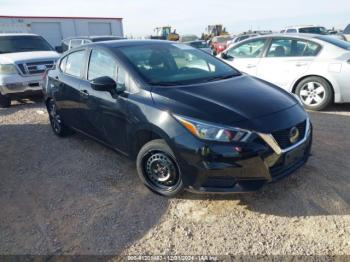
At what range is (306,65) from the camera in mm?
6301

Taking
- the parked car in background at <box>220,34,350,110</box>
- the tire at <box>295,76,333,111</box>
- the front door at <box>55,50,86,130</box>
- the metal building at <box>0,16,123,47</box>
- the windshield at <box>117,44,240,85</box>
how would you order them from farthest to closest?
the metal building at <box>0,16,123,47</box>, the tire at <box>295,76,333,111</box>, the parked car in background at <box>220,34,350,110</box>, the front door at <box>55,50,86,130</box>, the windshield at <box>117,44,240,85</box>

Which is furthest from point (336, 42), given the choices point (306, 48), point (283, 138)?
point (283, 138)

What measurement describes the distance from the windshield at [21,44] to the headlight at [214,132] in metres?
7.79

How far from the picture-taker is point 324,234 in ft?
9.23

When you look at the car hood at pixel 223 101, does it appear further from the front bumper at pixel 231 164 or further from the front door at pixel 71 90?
the front door at pixel 71 90

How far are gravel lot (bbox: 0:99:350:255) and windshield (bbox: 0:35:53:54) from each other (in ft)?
18.4

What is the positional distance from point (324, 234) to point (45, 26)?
81.4 feet

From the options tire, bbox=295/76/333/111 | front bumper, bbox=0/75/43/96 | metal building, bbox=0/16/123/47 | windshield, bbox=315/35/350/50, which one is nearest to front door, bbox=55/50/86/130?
front bumper, bbox=0/75/43/96

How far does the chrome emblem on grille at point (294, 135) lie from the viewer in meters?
3.09

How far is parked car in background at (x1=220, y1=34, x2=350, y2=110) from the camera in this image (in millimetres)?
6027

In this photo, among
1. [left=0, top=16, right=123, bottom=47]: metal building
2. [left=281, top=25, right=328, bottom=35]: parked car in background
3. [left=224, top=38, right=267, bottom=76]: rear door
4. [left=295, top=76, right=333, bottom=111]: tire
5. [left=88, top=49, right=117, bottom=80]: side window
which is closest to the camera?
[left=88, top=49, right=117, bottom=80]: side window

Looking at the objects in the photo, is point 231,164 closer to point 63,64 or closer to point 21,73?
point 63,64

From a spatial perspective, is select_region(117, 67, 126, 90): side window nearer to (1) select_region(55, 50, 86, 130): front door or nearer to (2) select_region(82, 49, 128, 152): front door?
(2) select_region(82, 49, 128, 152): front door

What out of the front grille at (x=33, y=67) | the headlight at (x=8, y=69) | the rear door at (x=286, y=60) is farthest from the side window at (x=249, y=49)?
the headlight at (x=8, y=69)
